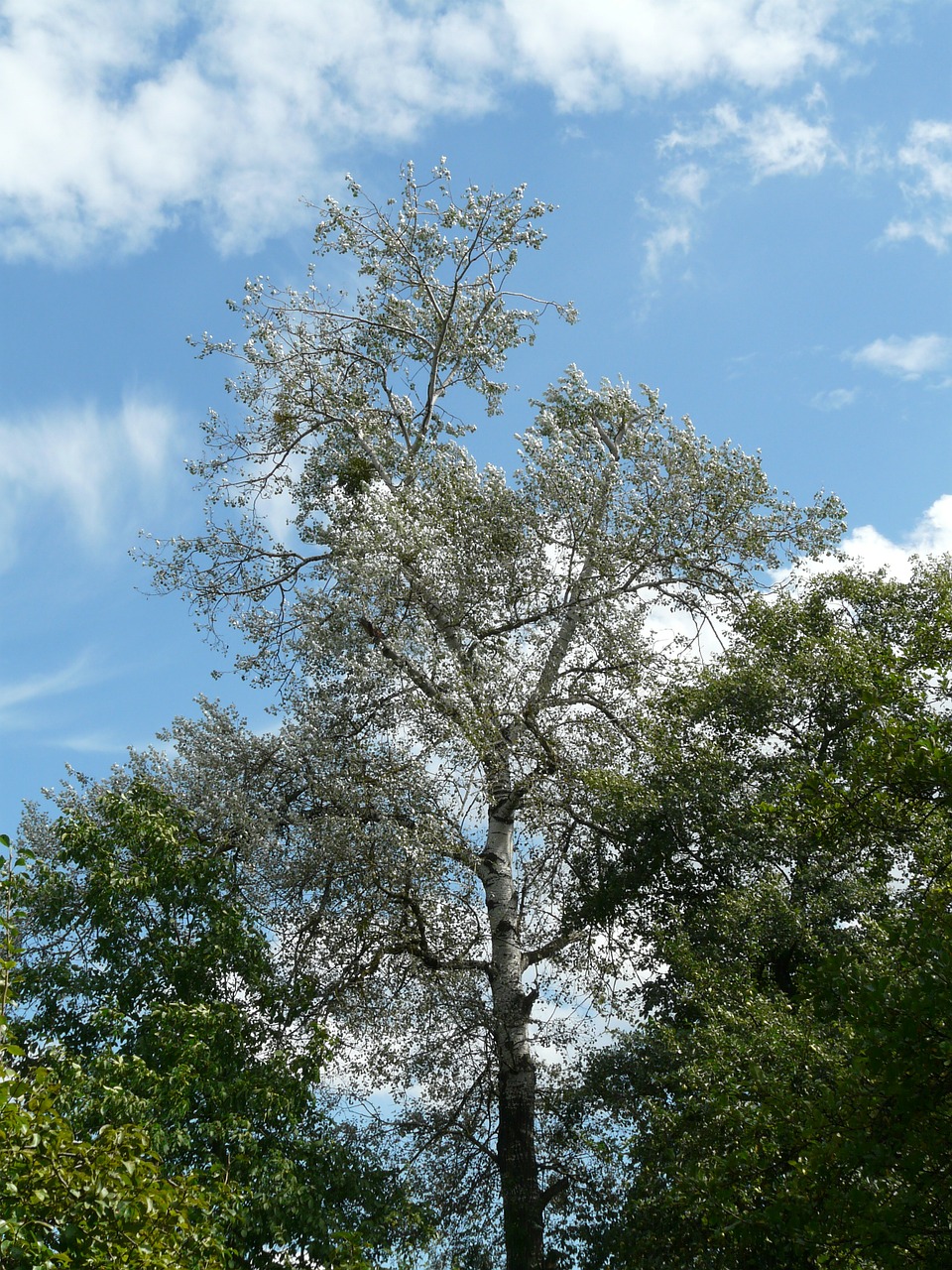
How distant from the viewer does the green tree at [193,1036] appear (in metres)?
12.7

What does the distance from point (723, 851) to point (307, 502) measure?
40.2ft

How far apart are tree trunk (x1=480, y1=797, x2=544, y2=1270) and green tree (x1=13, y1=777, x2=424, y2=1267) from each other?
85.4 inches

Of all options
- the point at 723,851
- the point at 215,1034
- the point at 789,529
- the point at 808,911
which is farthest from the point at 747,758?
the point at 215,1034

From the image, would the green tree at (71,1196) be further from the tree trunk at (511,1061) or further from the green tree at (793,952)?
the tree trunk at (511,1061)

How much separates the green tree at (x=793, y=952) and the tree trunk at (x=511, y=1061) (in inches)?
38.9

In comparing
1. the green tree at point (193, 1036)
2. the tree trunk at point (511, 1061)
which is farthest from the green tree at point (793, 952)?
the green tree at point (193, 1036)

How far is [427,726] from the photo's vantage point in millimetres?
18828

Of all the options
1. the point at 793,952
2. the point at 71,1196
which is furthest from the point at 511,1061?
the point at 71,1196

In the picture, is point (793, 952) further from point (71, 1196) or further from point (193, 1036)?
point (71, 1196)

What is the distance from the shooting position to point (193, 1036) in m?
13.4

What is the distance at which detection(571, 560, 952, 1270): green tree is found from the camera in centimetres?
873

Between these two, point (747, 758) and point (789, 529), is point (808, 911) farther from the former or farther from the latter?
point (789, 529)

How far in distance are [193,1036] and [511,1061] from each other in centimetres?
608

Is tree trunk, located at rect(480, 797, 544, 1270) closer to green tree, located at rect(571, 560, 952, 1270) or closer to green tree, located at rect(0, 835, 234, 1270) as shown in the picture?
green tree, located at rect(571, 560, 952, 1270)
